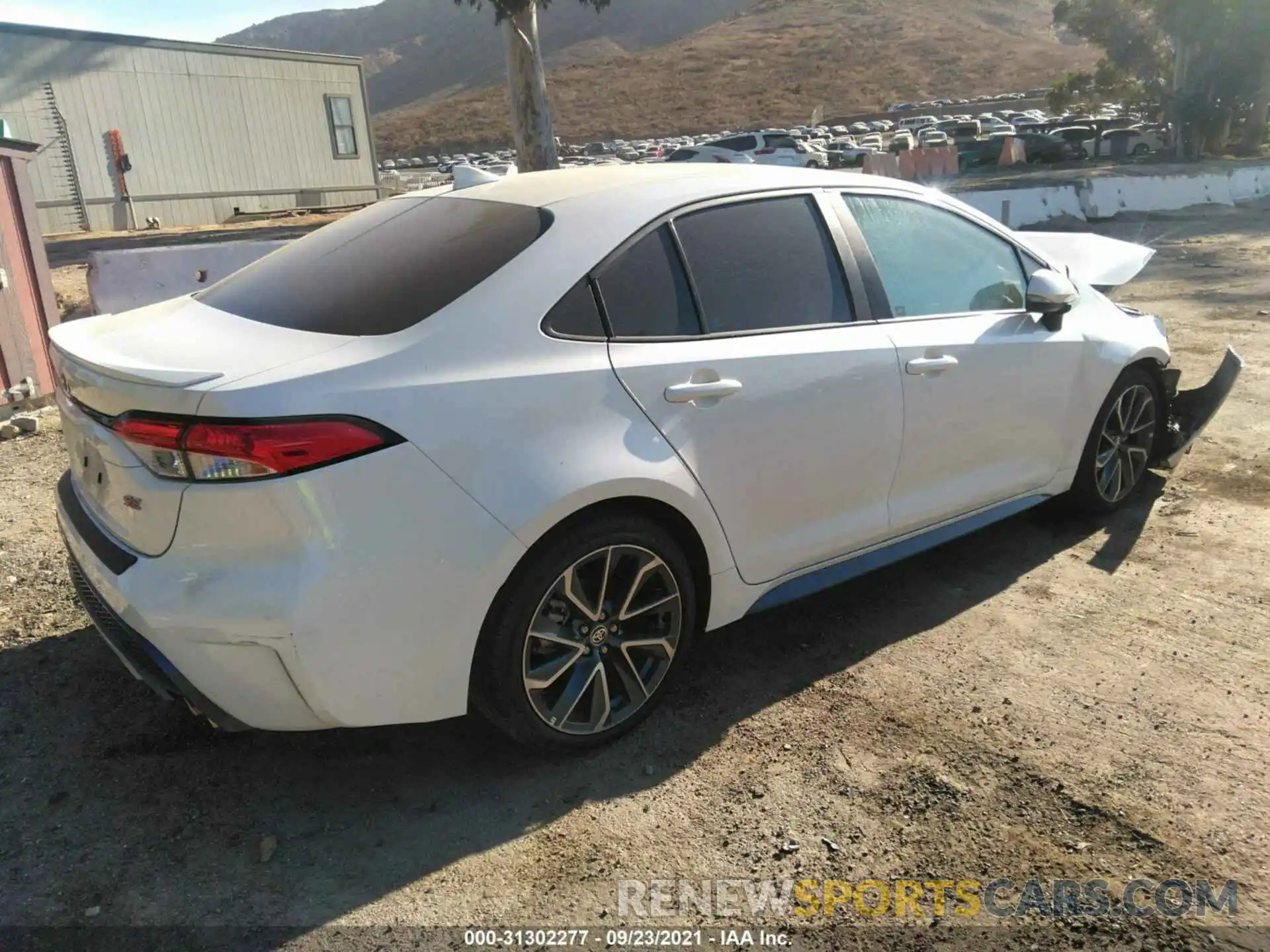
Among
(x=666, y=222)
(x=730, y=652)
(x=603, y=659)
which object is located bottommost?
(x=730, y=652)

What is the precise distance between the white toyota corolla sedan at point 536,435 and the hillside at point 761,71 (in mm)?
82217

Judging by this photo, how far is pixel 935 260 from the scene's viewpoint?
3805 millimetres

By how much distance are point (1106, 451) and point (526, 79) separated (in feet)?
43.3

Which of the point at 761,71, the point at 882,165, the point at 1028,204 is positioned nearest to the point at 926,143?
the point at 882,165

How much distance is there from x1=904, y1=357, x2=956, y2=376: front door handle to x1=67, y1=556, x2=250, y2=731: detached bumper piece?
2.44 meters

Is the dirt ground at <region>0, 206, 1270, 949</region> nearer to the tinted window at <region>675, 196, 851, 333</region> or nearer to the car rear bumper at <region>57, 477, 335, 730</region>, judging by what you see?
the car rear bumper at <region>57, 477, 335, 730</region>

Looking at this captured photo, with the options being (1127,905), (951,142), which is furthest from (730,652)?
(951,142)

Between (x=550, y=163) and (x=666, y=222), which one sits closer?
(x=666, y=222)

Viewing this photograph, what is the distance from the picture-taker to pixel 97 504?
2.77 m

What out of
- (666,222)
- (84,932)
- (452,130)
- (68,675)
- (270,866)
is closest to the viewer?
(84,932)

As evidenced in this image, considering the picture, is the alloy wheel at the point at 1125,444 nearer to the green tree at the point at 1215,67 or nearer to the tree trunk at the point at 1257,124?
the green tree at the point at 1215,67

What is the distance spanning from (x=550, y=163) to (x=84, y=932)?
14.9 m

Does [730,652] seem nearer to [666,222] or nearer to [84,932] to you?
[666,222]

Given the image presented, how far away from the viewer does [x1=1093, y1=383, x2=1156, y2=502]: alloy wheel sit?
14.7ft
